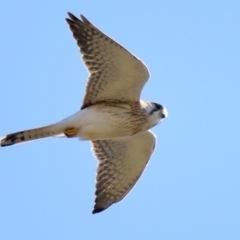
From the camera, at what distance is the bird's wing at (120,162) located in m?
11.2

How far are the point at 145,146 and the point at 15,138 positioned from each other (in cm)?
213

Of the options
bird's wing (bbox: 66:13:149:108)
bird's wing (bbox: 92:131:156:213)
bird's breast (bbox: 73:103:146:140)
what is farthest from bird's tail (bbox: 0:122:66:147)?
bird's wing (bbox: 92:131:156:213)

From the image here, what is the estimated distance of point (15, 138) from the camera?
10.2m

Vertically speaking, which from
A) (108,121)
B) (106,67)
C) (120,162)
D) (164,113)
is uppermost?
(106,67)

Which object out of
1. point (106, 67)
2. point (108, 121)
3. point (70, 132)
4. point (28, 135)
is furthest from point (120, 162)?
point (28, 135)

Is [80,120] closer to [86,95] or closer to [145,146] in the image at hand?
[86,95]

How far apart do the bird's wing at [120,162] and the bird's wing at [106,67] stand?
912 millimetres

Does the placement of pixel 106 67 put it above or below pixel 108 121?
above

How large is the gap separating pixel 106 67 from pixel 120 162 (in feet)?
5.77

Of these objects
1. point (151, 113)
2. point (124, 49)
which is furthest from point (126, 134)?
point (124, 49)

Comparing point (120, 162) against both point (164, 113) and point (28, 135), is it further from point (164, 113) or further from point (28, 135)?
point (28, 135)

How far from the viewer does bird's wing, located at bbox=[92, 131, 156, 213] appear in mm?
11227

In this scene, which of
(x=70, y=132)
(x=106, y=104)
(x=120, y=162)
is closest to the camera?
(x=70, y=132)

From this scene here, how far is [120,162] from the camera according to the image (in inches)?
452
